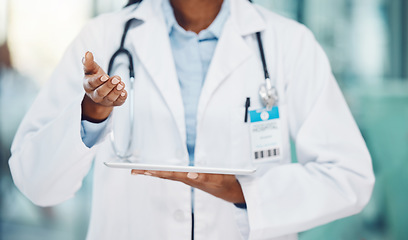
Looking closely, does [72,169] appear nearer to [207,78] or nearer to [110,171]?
[110,171]

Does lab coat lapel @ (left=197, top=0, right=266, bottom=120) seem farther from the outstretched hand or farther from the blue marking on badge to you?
the outstretched hand

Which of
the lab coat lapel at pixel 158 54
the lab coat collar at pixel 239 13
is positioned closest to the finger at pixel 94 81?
the lab coat lapel at pixel 158 54

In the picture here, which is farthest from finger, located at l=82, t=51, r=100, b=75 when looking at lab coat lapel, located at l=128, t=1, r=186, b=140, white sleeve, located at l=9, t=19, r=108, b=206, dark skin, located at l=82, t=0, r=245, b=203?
lab coat lapel, located at l=128, t=1, r=186, b=140

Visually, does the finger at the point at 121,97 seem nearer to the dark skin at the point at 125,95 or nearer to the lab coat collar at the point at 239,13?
the dark skin at the point at 125,95

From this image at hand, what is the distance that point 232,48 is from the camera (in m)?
0.88

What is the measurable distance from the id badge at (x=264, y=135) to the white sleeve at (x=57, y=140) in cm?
32

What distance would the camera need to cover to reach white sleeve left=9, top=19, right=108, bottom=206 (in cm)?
73

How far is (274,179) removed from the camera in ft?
2.65

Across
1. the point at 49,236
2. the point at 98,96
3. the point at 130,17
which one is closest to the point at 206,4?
the point at 130,17

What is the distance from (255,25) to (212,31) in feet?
0.32

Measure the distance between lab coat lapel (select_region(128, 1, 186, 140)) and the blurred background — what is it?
3.07ft

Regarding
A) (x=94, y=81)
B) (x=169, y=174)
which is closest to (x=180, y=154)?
(x=169, y=174)

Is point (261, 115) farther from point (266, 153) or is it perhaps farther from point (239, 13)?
point (239, 13)

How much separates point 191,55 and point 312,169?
0.35m
